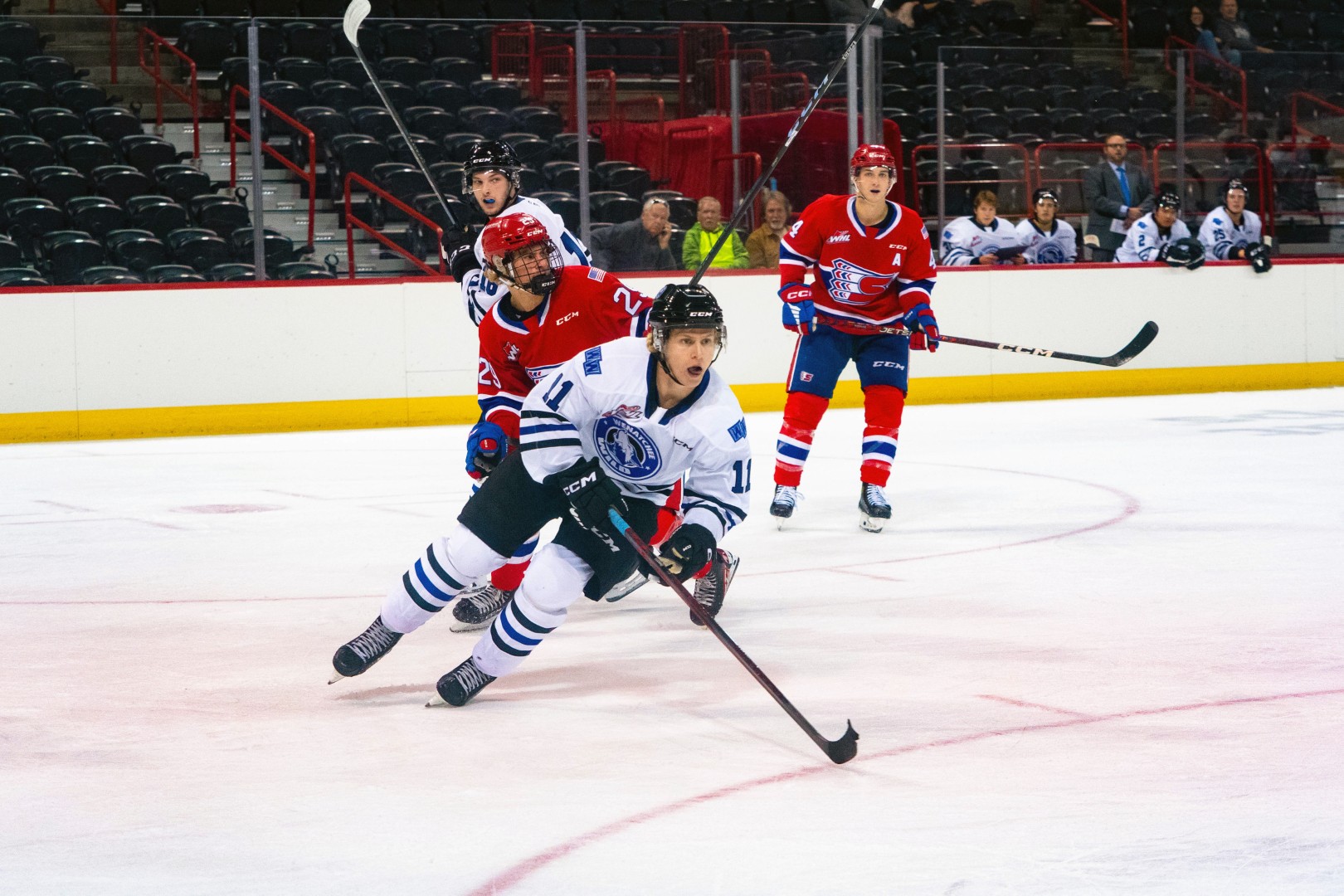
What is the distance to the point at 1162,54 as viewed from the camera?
10.9 metres

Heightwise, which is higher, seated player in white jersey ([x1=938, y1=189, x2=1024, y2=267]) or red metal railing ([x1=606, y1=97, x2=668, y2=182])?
red metal railing ([x1=606, y1=97, x2=668, y2=182])

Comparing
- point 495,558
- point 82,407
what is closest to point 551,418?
point 495,558

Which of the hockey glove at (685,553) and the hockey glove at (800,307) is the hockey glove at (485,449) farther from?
the hockey glove at (800,307)

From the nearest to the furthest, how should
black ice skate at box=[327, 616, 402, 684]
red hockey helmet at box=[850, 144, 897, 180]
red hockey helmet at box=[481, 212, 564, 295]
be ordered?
black ice skate at box=[327, 616, 402, 684] → red hockey helmet at box=[481, 212, 564, 295] → red hockey helmet at box=[850, 144, 897, 180]

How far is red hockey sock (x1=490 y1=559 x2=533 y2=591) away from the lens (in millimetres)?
3924

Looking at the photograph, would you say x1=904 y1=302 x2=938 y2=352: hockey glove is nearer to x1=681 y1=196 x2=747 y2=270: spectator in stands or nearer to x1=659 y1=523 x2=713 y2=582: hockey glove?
x1=659 y1=523 x2=713 y2=582: hockey glove

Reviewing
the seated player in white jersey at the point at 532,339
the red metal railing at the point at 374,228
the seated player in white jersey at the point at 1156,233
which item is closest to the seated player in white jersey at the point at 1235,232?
the seated player in white jersey at the point at 1156,233

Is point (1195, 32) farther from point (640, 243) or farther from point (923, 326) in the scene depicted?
point (923, 326)

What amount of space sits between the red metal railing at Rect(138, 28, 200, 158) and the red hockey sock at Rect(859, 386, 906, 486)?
5.02 m

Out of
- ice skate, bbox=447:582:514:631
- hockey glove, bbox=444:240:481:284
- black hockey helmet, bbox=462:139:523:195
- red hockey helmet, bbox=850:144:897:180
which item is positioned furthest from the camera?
red hockey helmet, bbox=850:144:897:180

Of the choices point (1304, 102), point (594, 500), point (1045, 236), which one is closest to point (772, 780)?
point (594, 500)

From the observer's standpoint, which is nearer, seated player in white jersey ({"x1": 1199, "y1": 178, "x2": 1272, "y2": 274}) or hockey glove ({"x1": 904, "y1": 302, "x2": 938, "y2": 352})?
hockey glove ({"x1": 904, "y1": 302, "x2": 938, "y2": 352})

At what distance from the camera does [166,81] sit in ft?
29.8

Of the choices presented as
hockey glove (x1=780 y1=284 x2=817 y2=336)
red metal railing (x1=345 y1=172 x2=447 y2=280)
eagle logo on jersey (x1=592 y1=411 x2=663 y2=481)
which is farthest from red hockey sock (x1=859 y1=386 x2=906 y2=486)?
red metal railing (x1=345 y1=172 x2=447 y2=280)
